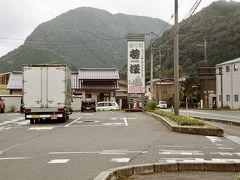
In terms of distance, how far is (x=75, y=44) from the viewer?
108250mm

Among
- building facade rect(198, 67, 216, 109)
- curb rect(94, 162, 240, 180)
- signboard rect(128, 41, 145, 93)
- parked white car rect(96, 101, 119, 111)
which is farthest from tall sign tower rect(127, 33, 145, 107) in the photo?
curb rect(94, 162, 240, 180)

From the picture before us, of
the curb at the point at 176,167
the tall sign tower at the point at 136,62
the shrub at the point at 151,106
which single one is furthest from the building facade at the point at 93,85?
the curb at the point at 176,167

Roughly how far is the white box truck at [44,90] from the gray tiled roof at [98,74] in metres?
40.9

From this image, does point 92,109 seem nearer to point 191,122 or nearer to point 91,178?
point 191,122

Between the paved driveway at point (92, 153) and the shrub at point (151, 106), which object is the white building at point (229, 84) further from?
the paved driveway at point (92, 153)

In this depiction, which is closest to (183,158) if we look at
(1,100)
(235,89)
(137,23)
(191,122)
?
(191,122)

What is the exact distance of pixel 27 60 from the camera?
293 ft

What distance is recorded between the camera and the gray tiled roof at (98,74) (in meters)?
66.9

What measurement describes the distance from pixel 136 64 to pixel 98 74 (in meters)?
22.8

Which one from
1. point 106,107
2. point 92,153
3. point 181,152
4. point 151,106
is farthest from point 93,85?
point 92,153

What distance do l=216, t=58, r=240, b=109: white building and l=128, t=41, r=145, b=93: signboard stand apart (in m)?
19.7

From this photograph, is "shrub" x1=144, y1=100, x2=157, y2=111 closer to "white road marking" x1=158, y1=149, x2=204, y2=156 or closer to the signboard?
the signboard

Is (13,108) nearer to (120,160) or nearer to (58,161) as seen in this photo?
(58,161)

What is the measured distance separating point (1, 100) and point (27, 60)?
4157 centimetres
